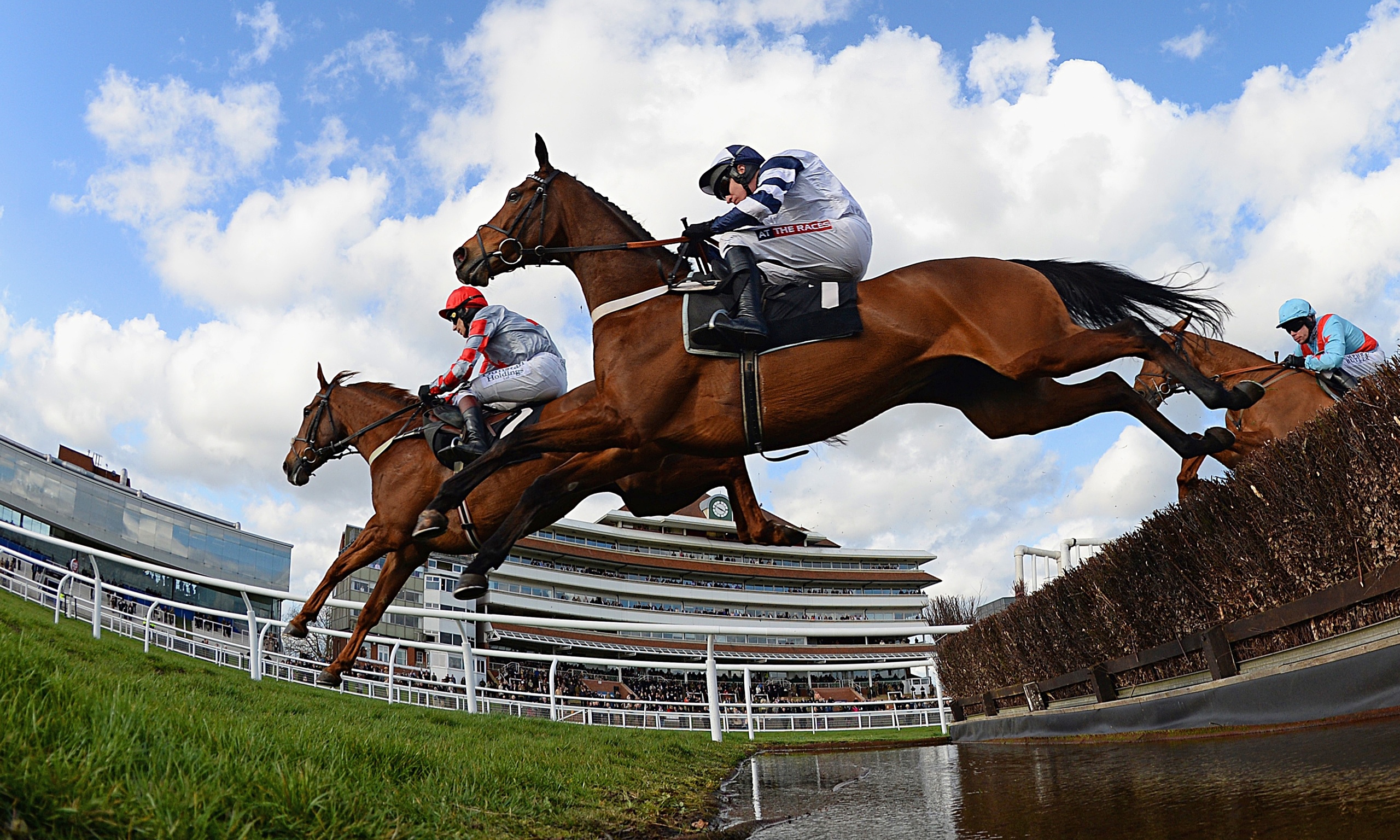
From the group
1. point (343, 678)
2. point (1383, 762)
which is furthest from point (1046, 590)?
point (343, 678)

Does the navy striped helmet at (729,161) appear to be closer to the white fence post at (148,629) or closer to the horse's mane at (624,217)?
the horse's mane at (624,217)

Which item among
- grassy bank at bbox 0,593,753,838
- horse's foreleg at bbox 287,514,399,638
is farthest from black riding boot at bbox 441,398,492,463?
grassy bank at bbox 0,593,753,838

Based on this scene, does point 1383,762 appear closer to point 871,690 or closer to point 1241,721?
point 1241,721

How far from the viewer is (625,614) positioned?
60.5m

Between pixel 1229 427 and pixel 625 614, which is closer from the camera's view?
pixel 1229 427

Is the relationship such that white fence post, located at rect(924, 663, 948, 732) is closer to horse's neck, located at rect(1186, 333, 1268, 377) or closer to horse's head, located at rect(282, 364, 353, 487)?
horse's neck, located at rect(1186, 333, 1268, 377)

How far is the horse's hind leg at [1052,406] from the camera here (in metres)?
4.89

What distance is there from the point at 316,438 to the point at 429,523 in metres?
4.24

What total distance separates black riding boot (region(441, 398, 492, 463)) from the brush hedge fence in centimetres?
466

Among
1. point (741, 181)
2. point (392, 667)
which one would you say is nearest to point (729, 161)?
point (741, 181)

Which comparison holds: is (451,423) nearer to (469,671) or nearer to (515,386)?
(515,386)

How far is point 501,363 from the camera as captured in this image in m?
7.65

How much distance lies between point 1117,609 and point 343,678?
6.95 m

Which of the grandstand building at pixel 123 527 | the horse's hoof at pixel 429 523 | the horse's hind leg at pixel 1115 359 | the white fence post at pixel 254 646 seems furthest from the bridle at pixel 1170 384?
the grandstand building at pixel 123 527
